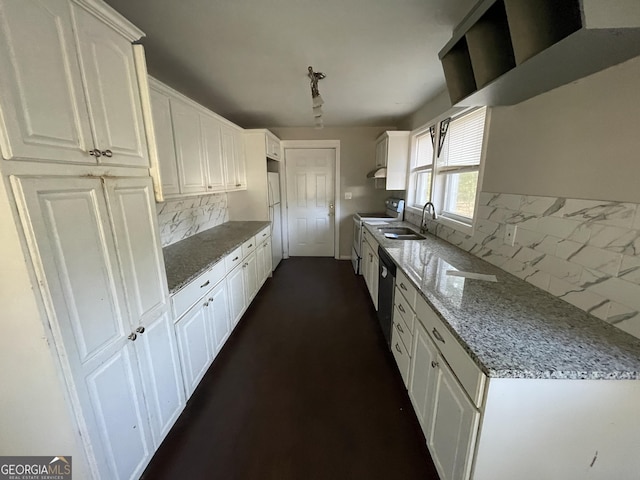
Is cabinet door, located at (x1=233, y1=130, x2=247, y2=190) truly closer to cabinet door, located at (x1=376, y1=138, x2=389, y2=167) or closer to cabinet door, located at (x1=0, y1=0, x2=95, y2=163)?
cabinet door, located at (x1=376, y1=138, x2=389, y2=167)

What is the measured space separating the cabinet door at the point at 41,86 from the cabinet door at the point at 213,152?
62.9 inches

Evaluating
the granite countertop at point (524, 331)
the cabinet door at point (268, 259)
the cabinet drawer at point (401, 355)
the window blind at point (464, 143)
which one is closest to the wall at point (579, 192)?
the granite countertop at point (524, 331)

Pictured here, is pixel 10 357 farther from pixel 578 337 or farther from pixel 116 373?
pixel 578 337

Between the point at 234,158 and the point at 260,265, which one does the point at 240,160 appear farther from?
the point at 260,265

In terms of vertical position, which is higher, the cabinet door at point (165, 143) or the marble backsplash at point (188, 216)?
the cabinet door at point (165, 143)

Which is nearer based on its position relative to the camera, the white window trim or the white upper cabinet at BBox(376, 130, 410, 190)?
→ the white window trim

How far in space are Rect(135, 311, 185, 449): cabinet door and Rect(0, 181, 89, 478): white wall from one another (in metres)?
0.33

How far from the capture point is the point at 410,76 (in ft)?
7.34

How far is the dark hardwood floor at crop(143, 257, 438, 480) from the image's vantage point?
134 centimetres

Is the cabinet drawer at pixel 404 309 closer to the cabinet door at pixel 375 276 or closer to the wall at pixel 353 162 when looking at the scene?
the cabinet door at pixel 375 276

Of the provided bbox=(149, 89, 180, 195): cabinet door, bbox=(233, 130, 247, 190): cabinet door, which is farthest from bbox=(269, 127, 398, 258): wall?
bbox=(149, 89, 180, 195): cabinet door

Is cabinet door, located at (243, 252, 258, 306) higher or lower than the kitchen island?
lower

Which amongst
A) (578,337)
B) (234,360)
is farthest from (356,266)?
(578,337)

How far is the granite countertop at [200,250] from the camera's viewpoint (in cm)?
165
